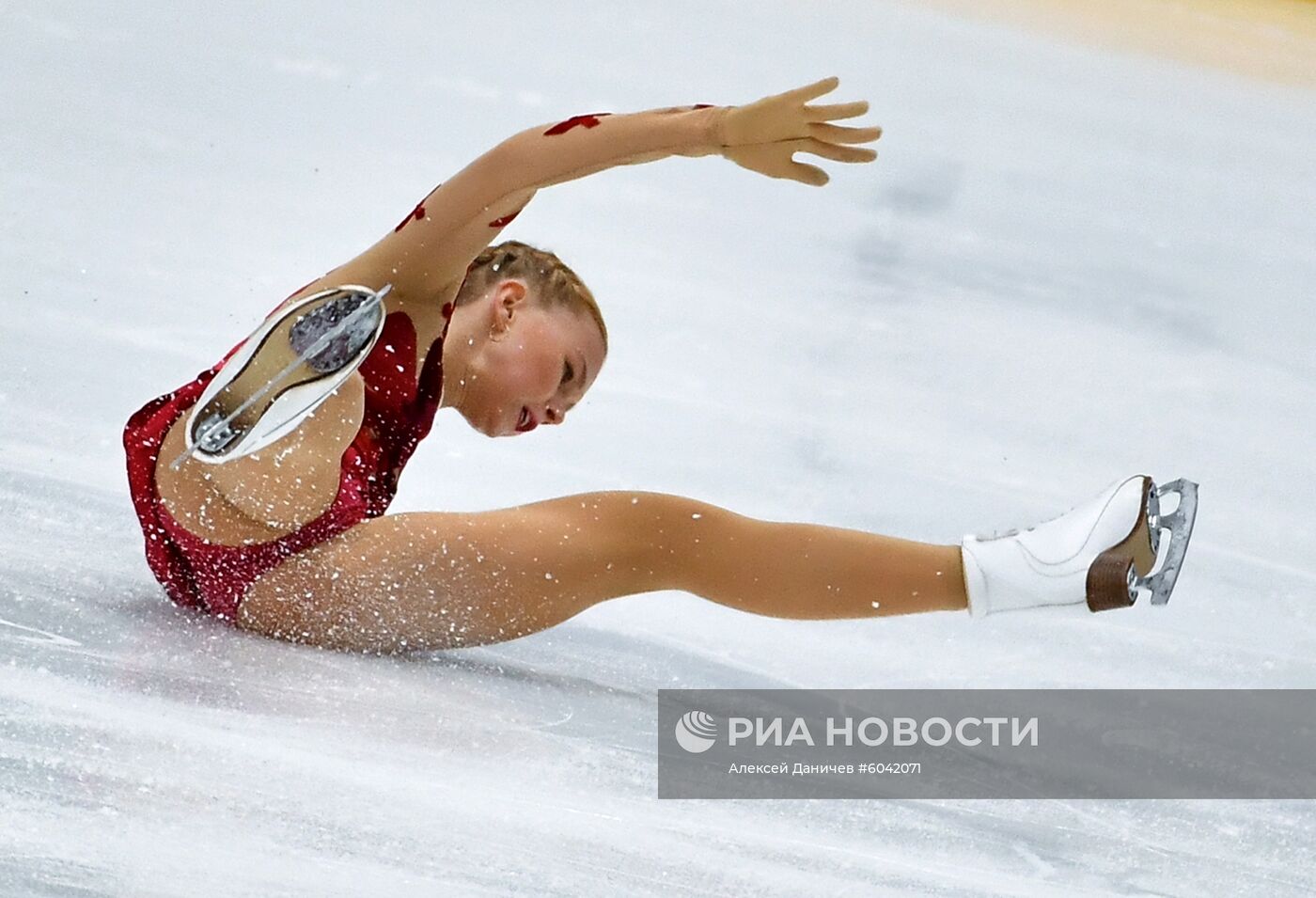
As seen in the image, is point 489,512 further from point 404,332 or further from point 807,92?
point 807,92

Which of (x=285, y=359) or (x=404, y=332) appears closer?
(x=285, y=359)

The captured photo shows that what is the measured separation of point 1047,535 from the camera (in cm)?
178

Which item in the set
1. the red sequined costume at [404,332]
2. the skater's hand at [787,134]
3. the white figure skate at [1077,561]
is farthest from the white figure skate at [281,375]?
the white figure skate at [1077,561]

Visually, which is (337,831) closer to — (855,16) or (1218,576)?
(1218,576)

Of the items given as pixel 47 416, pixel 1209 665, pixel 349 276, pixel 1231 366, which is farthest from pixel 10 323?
pixel 1231 366

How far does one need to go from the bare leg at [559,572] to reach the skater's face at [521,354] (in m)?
0.12

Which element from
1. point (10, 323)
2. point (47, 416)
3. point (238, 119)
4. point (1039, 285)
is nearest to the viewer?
point (47, 416)

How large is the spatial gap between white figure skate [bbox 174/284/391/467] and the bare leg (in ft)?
0.56

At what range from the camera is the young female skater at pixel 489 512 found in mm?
1639

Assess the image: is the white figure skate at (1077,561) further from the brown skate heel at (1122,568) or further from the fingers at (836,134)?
the fingers at (836,134)

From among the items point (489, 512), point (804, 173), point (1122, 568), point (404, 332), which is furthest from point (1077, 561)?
point (404, 332)

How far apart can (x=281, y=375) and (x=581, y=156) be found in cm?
36

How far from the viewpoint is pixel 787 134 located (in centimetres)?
165

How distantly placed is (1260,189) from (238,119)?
188 centimetres
